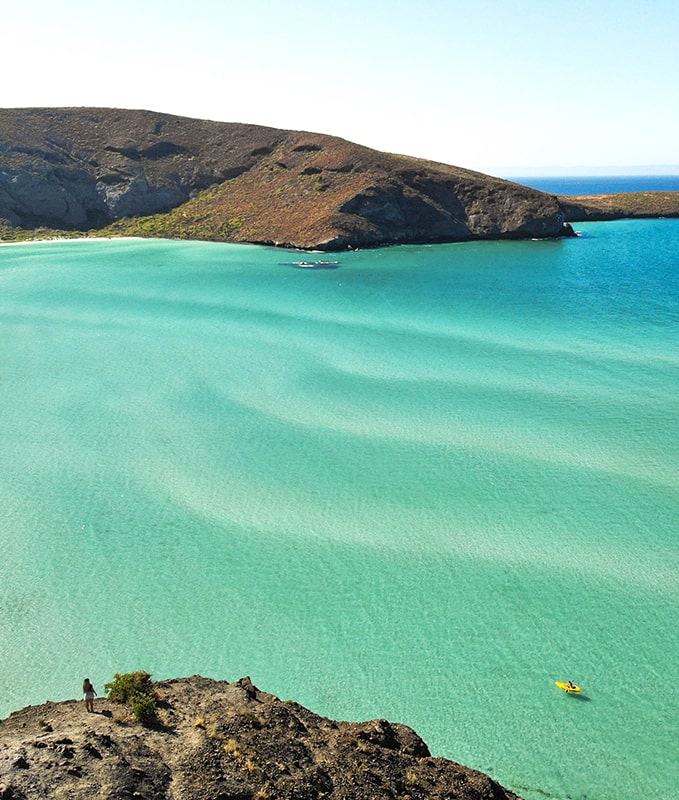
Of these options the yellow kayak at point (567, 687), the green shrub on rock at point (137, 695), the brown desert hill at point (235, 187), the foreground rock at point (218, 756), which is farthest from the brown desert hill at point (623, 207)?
the green shrub on rock at point (137, 695)

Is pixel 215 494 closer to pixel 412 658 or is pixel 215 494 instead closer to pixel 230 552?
pixel 230 552

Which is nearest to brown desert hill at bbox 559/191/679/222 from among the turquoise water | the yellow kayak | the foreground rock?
the turquoise water

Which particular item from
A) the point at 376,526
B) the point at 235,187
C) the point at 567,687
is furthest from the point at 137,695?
the point at 235,187

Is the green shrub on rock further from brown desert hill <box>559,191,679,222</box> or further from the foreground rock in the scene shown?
brown desert hill <box>559,191,679,222</box>

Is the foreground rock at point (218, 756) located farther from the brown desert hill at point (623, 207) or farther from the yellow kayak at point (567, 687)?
the brown desert hill at point (623, 207)

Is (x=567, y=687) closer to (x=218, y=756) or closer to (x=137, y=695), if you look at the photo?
(x=218, y=756)

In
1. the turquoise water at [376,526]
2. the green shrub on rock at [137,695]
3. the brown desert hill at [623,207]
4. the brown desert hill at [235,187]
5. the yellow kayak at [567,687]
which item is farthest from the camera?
the brown desert hill at [623,207]

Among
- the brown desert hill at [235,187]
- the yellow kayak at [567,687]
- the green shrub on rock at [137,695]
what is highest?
the brown desert hill at [235,187]
